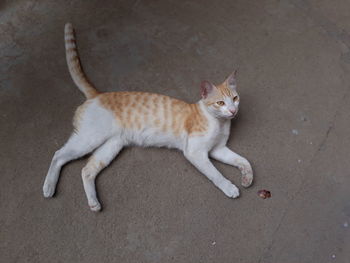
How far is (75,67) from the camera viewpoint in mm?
2256

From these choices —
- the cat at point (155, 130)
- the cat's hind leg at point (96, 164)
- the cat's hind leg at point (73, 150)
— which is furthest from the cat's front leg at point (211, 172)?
the cat's hind leg at point (73, 150)

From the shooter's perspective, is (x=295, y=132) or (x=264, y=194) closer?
(x=264, y=194)

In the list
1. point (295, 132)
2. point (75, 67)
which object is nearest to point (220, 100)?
point (295, 132)

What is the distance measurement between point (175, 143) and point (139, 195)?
0.38m

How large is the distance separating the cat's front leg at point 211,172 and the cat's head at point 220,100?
0.83 feet

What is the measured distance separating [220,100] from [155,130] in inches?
16.8

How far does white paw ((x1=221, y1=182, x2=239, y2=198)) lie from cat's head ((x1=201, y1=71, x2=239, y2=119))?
0.39 metres

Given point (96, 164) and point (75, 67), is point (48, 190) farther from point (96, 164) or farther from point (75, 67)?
point (75, 67)

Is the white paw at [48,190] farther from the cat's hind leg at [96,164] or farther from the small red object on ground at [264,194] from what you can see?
the small red object on ground at [264,194]

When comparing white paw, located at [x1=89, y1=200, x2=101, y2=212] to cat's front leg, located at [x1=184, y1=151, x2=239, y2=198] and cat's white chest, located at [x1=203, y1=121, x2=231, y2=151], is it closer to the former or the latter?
cat's front leg, located at [x1=184, y1=151, x2=239, y2=198]

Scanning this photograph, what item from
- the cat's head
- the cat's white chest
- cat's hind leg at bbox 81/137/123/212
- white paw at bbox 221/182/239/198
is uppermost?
the cat's head

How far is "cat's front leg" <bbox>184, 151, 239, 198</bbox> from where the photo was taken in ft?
6.22

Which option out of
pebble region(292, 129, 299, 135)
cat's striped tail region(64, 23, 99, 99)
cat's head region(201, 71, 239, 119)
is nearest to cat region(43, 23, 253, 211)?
cat's head region(201, 71, 239, 119)

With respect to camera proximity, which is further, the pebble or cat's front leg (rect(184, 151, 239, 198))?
the pebble
